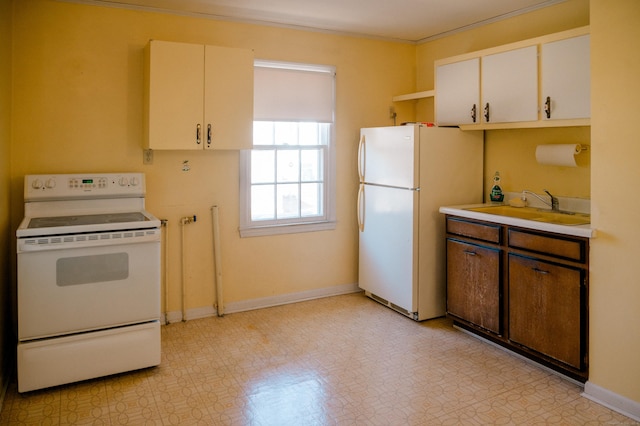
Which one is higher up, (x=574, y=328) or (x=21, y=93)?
(x=21, y=93)

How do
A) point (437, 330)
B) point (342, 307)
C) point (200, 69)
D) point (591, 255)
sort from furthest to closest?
point (342, 307)
point (437, 330)
point (200, 69)
point (591, 255)

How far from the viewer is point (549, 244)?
2.95 metres

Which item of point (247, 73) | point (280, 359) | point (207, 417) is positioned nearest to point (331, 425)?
point (207, 417)

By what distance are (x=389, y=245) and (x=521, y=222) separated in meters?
1.27

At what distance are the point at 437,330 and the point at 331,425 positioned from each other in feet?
5.16

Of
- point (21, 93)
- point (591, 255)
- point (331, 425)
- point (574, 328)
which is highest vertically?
point (21, 93)

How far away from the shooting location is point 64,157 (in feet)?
11.4

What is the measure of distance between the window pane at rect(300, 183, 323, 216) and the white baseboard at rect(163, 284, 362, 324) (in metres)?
0.72

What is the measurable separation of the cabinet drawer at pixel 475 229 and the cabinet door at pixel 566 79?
2.66ft

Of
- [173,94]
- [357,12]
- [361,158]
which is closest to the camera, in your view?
[173,94]

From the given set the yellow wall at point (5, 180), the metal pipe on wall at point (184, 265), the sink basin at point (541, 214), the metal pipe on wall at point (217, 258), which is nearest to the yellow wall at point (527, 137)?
the sink basin at point (541, 214)

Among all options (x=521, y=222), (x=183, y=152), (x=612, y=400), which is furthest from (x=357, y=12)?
(x=612, y=400)

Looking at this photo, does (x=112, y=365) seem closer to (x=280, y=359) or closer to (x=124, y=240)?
(x=124, y=240)

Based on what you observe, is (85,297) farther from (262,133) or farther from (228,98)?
(262,133)
